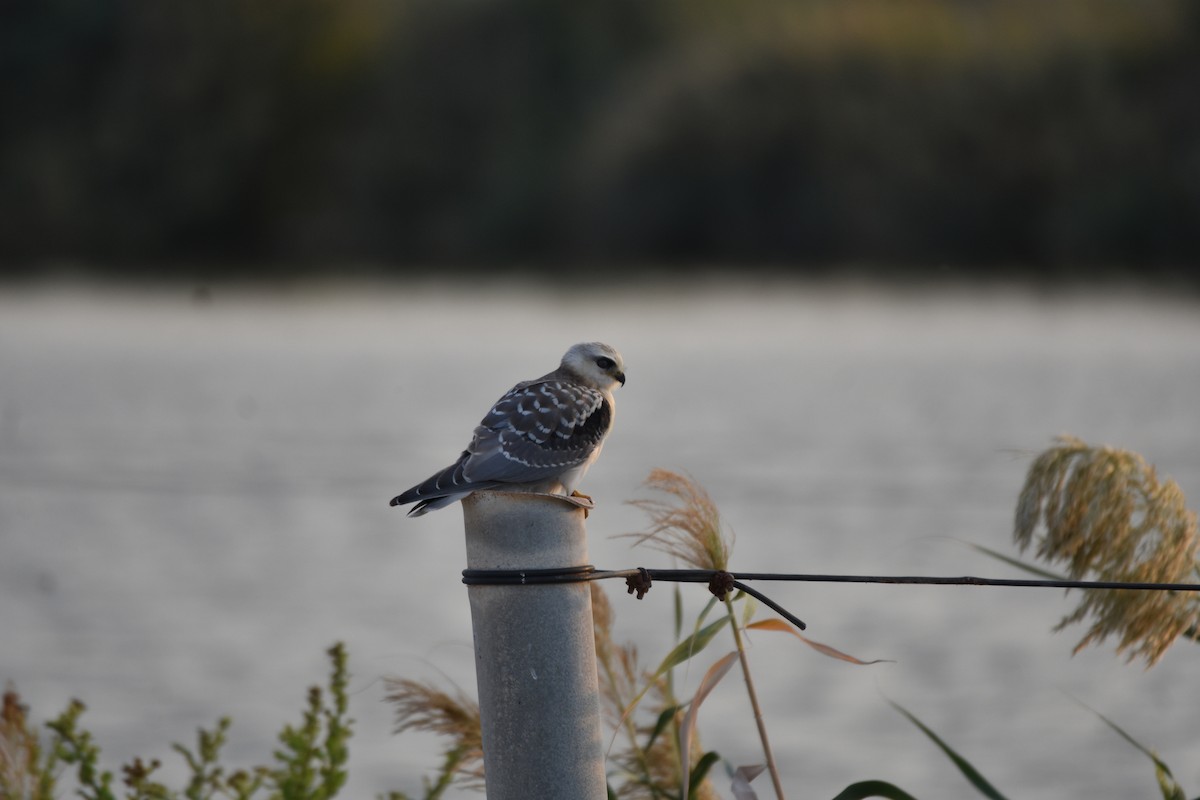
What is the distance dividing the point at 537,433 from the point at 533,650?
1199mm

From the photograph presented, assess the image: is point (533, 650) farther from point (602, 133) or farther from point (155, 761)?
point (602, 133)

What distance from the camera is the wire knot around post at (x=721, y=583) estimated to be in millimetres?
3510

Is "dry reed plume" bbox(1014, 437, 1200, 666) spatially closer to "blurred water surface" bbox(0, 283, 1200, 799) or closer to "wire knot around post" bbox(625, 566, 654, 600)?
"blurred water surface" bbox(0, 283, 1200, 799)

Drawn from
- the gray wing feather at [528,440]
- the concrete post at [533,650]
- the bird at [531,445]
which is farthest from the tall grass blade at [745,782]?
the gray wing feather at [528,440]

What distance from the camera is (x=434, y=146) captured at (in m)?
51.8

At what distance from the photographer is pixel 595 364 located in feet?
16.4

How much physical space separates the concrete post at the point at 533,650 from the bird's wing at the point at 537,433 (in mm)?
876

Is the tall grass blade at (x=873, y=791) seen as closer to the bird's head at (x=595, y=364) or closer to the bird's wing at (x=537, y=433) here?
the bird's wing at (x=537, y=433)

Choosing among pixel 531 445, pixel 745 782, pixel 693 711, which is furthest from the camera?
pixel 531 445

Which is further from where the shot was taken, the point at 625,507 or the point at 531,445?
the point at 625,507

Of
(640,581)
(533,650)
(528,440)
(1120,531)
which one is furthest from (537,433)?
(1120,531)

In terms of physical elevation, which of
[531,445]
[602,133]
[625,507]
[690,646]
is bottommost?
[690,646]

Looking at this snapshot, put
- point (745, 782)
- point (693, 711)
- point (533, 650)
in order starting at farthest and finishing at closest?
point (745, 782)
point (693, 711)
point (533, 650)

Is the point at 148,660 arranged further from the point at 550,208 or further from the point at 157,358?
the point at 550,208
